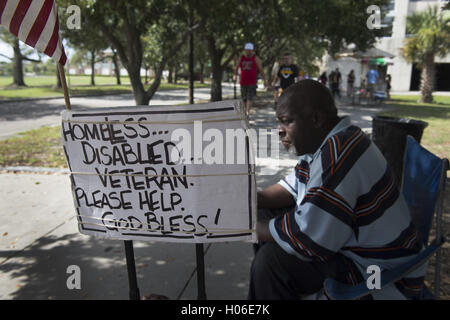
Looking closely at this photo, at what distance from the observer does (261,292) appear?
1.67 meters

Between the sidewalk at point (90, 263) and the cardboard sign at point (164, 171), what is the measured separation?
3.20 ft

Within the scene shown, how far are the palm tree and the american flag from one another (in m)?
22.2

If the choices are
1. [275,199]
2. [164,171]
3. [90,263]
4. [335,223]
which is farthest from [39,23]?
[90,263]

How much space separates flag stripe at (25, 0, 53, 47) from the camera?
1.97 m

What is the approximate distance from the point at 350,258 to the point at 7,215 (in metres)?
3.99

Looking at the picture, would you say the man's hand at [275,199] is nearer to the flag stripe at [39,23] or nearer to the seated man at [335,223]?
the seated man at [335,223]

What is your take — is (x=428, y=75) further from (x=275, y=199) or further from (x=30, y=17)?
(x=30, y=17)

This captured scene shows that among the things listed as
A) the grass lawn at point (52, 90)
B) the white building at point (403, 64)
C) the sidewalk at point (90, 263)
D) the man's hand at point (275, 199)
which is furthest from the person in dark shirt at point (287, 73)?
the white building at point (403, 64)

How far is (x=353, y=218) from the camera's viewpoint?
62.3 inches

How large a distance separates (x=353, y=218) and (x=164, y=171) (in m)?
0.96

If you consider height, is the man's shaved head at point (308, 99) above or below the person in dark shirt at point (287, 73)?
below

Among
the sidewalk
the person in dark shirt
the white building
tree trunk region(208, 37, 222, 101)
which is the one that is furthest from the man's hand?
the white building

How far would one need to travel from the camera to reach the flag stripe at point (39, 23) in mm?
1974
